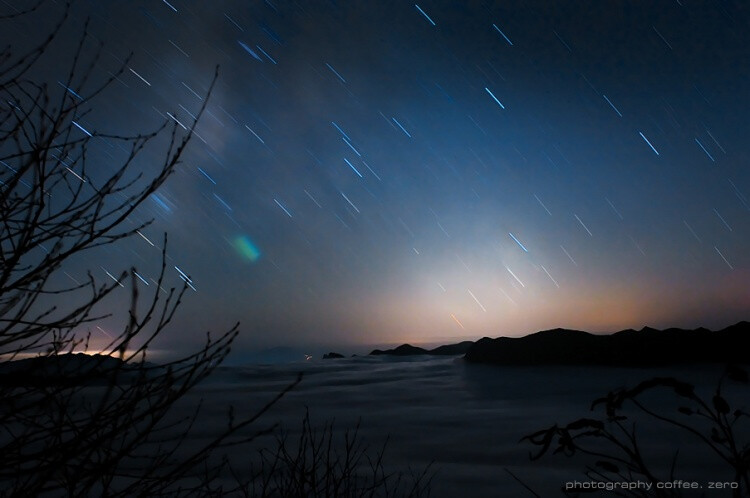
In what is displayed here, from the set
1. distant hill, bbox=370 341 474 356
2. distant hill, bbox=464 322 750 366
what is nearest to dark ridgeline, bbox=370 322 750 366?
distant hill, bbox=464 322 750 366

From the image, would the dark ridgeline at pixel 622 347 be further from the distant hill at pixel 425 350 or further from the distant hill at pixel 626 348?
the distant hill at pixel 425 350

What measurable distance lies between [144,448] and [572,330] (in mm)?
17132

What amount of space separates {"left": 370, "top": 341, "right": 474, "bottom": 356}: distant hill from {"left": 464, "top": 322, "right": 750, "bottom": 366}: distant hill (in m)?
11.7

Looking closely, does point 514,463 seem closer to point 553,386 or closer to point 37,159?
point 37,159

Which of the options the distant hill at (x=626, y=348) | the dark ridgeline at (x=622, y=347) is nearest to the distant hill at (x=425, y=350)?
the dark ridgeline at (x=622, y=347)

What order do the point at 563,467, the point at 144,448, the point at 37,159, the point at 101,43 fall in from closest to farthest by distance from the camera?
the point at 37,159
the point at 101,43
the point at 563,467
the point at 144,448

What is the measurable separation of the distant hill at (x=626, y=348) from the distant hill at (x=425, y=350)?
459 inches

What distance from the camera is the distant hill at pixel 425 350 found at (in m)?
33.0

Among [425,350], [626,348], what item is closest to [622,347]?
[626,348]

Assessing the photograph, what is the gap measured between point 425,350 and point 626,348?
18.0 metres

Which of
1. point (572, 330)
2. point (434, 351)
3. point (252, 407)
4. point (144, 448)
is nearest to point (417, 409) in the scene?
point (252, 407)

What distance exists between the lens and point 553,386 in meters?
14.2

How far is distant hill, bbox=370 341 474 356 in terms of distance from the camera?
3297cm

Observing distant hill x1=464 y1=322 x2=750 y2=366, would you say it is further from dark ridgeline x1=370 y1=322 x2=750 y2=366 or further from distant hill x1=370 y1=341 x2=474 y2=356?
distant hill x1=370 y1=341 x2=474 y2=356
